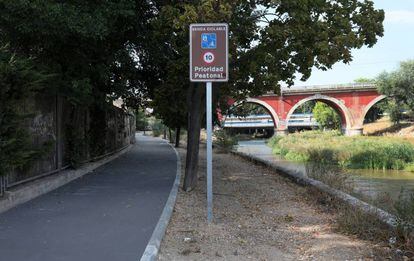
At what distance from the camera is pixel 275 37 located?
37.1 feet

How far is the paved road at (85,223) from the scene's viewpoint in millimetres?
6359

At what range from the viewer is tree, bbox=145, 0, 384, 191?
11.2m

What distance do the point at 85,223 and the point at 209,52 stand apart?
3.47 m

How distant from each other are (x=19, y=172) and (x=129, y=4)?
194 inches

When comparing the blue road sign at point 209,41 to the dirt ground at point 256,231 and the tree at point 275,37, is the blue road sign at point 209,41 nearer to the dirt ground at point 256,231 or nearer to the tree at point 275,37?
the tree at point 275,37

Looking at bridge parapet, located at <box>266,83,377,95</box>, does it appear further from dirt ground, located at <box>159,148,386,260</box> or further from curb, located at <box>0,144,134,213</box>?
dirt ground, located at <box>159,148,386,260</box>

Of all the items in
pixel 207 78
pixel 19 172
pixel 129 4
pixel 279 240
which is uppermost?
pixel 129 4

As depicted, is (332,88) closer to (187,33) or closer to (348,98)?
(348,98)

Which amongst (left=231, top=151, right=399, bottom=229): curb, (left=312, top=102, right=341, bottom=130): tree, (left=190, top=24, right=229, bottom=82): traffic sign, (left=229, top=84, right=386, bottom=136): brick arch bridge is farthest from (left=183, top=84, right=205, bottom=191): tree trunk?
(left=312, top=102, right=341, bottom=130): tree

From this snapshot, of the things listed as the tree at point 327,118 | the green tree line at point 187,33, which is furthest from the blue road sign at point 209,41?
the tree at point 327,118

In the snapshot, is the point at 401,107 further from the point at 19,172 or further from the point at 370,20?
the point at 19,172

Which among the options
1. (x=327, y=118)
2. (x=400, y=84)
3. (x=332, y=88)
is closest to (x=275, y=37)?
(x=400, y=84)

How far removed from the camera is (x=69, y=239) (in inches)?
277

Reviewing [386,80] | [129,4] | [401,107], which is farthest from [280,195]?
[401,107]
